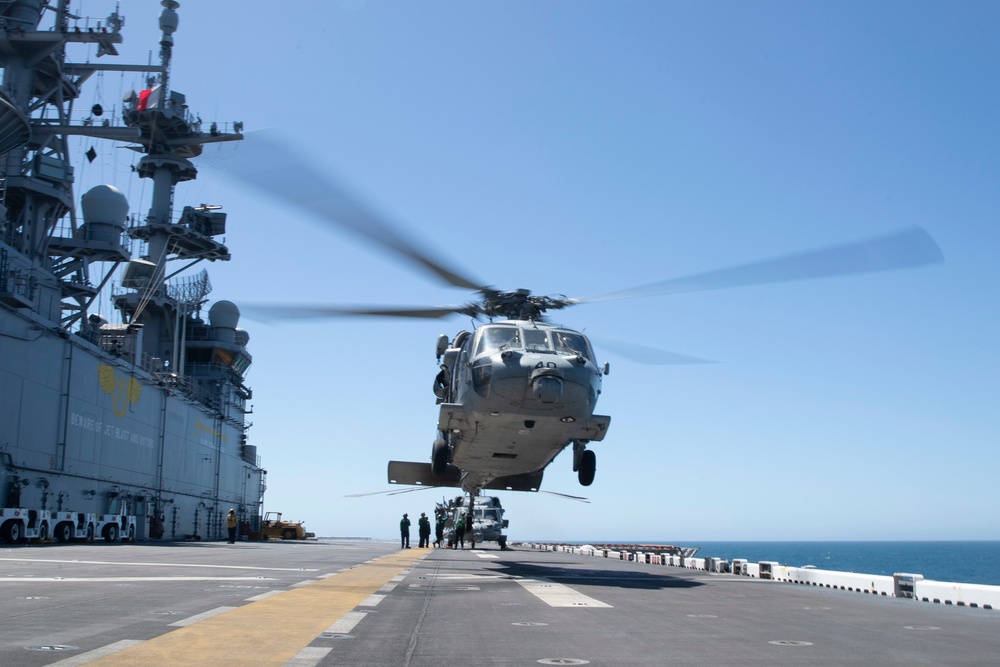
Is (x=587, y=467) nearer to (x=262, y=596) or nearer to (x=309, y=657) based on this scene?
(x=262, y=596)

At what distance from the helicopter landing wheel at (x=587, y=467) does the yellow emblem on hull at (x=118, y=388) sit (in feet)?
101

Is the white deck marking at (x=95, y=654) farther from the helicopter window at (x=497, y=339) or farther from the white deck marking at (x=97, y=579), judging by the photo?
the helicopter window at (x=497, y=339)

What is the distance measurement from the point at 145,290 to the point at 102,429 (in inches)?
751

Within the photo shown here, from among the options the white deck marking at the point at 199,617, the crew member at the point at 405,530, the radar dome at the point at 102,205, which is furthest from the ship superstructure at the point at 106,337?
the white deck marking at the point at 199,617

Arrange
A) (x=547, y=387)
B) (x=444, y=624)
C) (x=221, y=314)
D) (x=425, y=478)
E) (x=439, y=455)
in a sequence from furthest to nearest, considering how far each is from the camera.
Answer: (x=221, y=314) → (x=425, y=478) → (x=439, y=455) → (x=547, y=387) → (x=444, y=624)

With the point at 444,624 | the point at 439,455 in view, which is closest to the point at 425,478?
the point at 439,455

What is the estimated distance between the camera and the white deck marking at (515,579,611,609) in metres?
12.0

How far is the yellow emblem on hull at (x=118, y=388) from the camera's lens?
43.1 metres

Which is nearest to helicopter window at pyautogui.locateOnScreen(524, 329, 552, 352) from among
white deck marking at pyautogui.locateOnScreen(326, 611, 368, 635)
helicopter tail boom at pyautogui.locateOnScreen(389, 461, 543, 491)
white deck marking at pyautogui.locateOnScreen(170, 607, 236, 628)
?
helicopter tail boom at pyautogui.locateOnScreen(389, 461, 543, 491)

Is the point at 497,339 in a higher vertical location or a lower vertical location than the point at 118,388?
lower

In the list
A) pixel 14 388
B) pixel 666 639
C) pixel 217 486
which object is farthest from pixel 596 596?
pixel 217 486

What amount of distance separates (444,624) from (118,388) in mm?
40694

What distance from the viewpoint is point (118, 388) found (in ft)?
148

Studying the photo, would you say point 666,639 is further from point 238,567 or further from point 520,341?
point 238,567
